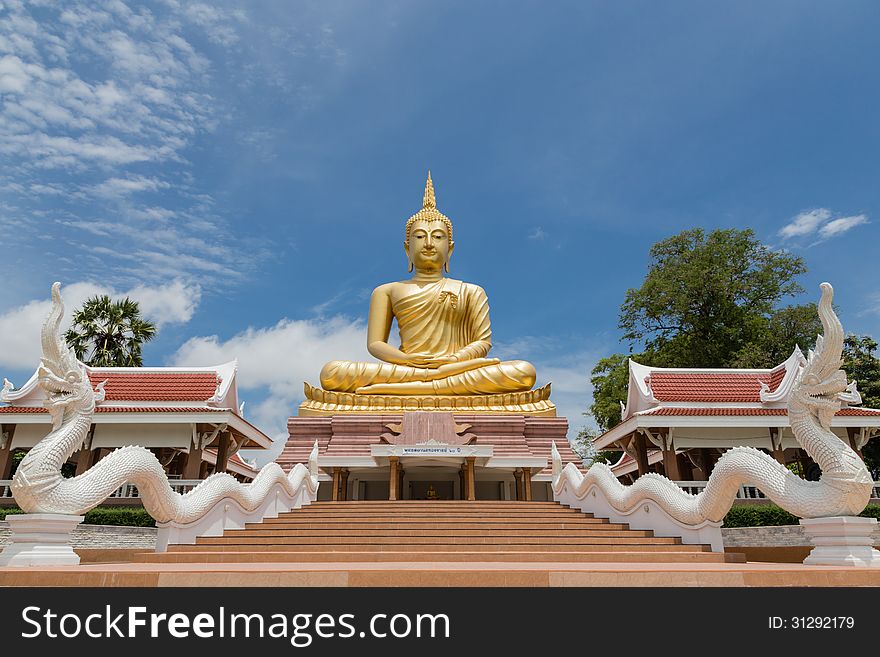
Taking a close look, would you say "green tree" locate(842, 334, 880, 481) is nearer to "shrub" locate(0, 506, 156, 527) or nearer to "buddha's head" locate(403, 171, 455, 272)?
"buddha's head" locate(403, 171, 455, 272)

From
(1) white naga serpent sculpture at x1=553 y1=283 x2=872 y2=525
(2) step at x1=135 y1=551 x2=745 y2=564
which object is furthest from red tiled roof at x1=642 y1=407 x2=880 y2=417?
(2) step at x1=135 y1=551 x2=745 y2=564

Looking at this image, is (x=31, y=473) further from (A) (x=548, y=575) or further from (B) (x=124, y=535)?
(B) (x=124, y=535)

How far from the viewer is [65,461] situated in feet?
23.1

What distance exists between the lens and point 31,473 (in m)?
6.53

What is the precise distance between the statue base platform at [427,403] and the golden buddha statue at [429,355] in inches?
1.2

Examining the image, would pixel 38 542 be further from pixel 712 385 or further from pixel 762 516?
pixel 712 385

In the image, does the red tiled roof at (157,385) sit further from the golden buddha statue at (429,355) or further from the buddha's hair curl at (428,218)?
the buddha's hair curl at (428,218)

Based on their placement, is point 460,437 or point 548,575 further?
point 460,437

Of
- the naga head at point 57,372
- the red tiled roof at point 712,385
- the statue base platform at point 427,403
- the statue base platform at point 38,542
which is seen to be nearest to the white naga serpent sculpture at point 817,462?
the statue base platform at point 38,542

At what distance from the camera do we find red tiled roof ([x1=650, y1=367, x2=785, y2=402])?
55.6ft

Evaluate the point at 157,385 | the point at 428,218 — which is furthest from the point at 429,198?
the point at 157,385
